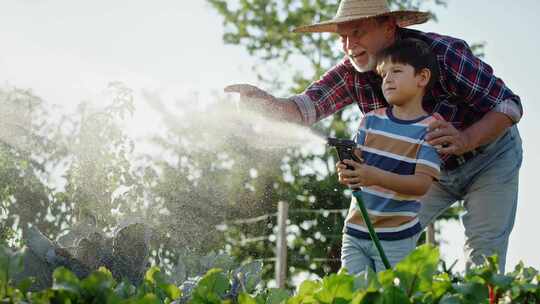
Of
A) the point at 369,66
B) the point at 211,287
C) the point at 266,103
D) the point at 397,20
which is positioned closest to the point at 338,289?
the point at 211,287

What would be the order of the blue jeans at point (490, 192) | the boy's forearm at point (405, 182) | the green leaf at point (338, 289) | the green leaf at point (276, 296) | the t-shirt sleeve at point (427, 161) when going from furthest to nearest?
1. the blue jeans at point (490, 192)
2. the t-shirt sleeve at point (427, 161)
3. the boy's forearm at point (405, 182)
4. the green leaf at point (276, 296)
5. the green leaf at point (338, 289)

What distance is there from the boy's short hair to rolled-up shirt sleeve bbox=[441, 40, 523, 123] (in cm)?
14

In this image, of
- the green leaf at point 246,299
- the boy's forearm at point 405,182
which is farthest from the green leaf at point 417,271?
the boy's forearm at point 405,182

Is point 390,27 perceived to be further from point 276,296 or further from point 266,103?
point 276,296

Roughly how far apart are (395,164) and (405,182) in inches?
6.5

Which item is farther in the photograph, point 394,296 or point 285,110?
point 285,110

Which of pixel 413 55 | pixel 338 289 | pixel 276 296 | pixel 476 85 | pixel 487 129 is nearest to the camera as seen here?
pixel 338 289

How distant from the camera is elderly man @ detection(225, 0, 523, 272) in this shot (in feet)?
11.0

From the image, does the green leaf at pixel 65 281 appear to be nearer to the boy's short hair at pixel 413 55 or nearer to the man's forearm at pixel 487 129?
the boy's short hair at pixel 413 55

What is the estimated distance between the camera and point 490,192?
3.52 metres

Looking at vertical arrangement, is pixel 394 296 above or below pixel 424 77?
below

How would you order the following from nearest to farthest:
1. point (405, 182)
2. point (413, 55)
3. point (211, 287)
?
1. point (211, 287)
2. point (405, 182)
3. point (413, 55)

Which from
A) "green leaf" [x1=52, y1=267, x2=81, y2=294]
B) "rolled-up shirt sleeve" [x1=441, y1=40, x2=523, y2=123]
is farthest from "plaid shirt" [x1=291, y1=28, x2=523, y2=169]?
"green leaf" [x1=52, y1=267, x2=81, y2=294]

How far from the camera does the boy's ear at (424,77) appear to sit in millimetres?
3104
